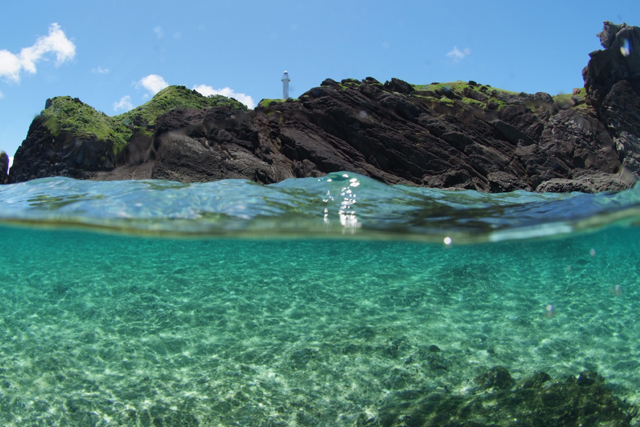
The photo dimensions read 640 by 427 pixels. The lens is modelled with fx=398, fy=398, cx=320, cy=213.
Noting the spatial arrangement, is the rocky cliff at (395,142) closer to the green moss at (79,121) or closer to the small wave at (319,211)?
the green moss at (79,121)

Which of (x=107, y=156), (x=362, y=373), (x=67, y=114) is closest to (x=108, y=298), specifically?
(x=362, y=373)

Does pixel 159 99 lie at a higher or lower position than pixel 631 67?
higher

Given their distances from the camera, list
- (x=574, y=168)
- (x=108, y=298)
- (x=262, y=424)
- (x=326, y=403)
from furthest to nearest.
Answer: (x=574, y=168)
(x=108, y=298)
(x=326, y=403)
(x=262, y=424)

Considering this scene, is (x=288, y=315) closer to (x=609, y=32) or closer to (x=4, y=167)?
(x=609, y=32)

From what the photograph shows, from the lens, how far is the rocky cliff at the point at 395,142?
2275 cm

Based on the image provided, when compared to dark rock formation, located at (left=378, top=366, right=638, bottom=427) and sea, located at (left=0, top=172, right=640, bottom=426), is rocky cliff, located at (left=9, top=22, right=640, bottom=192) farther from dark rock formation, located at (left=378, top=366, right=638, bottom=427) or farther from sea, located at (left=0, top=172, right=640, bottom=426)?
dark rock formation, located at (left=378, top=366, right=638, bottom=427)

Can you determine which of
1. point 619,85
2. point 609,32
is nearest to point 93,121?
point 619,85

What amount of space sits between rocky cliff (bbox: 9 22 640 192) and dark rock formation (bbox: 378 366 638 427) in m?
15.4

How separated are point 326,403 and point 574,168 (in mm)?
26473

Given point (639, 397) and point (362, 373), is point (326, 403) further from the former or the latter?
point (639, 397)

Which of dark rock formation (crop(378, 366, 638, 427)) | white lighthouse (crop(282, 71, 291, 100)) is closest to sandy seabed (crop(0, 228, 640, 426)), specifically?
dark rock formation (crop(378, 366, 638, 427))

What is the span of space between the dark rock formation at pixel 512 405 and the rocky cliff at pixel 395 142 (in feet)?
50.4

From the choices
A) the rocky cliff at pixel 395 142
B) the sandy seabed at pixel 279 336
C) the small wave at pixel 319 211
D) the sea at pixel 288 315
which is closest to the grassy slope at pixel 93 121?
the rocky cliff at pixel 395 142

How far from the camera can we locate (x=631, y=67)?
98.8 ft
